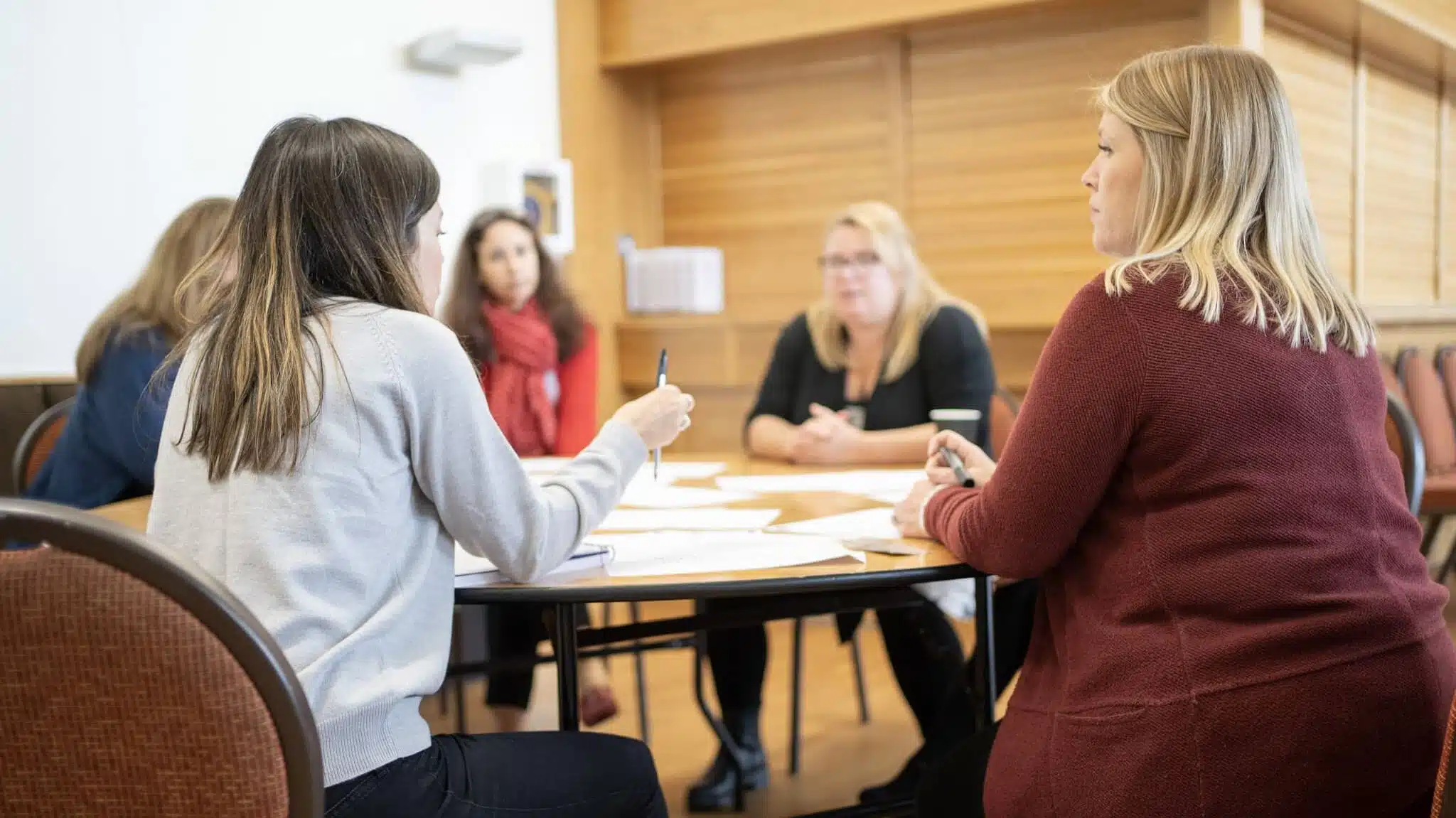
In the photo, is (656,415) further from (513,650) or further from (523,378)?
(523,378)

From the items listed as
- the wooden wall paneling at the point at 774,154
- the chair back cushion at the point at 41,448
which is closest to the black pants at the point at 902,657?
the chair back cushion at the point at 41,448

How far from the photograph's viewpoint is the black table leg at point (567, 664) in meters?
1.60

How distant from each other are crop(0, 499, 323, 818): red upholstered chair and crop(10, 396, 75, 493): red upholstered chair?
1852mm

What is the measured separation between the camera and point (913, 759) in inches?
95.0

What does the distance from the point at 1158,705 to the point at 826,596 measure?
2.71ft

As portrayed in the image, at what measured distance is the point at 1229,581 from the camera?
1.22m

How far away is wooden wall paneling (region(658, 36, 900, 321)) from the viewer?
15.0 feet

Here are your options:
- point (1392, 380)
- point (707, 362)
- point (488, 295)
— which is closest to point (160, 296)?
point (488, 295)

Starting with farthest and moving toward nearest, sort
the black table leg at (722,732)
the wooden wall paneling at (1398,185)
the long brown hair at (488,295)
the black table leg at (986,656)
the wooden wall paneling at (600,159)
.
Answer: the wooden wall paneling at (1398,185) < the wooden wall paneling at (600,159) < the long brown hair at (488,295) < the black table leg at (722,732) < the black table leg at (986,656)

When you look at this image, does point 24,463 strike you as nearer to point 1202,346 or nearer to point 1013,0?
point 1202,346

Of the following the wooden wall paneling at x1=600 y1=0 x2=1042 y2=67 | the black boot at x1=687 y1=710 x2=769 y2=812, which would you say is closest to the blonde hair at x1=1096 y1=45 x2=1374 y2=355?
the black boot at x1=687 y1=710 x2=769 y2=812

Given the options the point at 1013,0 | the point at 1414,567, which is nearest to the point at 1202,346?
the point at 1414,567

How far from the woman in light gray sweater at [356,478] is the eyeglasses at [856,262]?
1.52m

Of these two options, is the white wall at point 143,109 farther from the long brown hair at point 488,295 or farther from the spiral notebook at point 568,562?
the spiral notebook at point 568,562
